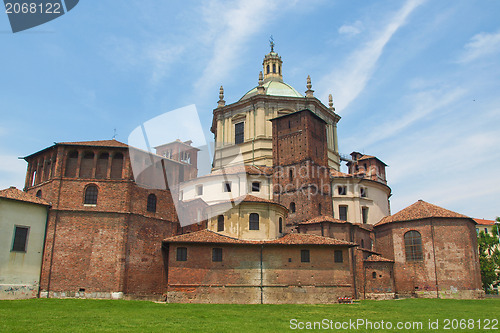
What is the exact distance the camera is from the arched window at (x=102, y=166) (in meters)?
33.3

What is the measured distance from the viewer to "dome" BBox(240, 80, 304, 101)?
52.4 metres

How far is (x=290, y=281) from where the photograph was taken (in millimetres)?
30422

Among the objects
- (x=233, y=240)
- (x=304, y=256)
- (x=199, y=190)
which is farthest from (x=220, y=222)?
(x=199, y=190)

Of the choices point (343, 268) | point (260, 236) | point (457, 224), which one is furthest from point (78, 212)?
point (457, 224)

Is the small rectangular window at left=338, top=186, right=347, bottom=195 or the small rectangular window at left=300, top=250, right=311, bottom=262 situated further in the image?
the small rectangular window at left=338, top=186, right=347, bottom=195

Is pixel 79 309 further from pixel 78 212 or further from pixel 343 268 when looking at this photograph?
pixel 343 268

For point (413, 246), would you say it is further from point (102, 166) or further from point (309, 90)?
point (102, 166)

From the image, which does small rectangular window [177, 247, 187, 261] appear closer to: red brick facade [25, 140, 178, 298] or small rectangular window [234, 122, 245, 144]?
red brick facade [25, 140, 178, 298]

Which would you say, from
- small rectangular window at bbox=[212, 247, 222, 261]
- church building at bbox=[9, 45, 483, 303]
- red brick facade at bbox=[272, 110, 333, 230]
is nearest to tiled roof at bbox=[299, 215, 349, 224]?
church building at bbox=[9, 45, 483, 303]

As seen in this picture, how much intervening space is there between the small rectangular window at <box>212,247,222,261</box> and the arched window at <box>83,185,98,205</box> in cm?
947

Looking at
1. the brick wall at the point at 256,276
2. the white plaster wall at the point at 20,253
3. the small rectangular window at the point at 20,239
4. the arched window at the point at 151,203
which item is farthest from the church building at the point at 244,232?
the small rectangular window at the point at 20,239

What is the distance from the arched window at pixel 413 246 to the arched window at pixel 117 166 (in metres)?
25.6

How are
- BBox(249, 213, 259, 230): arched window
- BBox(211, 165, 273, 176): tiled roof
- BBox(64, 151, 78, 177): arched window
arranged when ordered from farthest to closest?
BBox(211, 165, 273, 176): tiled roof, BBox(64, 151, 78, 177): arched window, BBox(249, 213, 259, 230): arched window

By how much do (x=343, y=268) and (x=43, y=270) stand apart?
2046 centimetres
